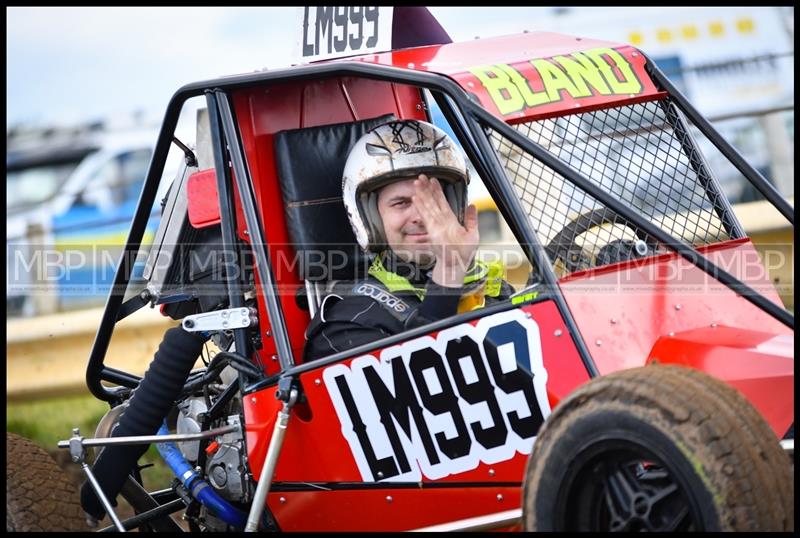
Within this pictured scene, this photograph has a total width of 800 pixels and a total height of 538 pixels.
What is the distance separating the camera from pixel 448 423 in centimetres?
328

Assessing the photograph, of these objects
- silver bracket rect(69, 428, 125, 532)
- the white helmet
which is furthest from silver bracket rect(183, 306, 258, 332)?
silver bracket rect(69, 428, 125, 532)

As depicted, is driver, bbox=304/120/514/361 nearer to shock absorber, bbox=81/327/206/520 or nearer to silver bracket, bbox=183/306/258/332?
silver bracket, bbox=183/306/258/332

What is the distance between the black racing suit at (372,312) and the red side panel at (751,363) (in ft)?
2.20

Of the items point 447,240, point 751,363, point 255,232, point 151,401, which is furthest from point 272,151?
point 751,363

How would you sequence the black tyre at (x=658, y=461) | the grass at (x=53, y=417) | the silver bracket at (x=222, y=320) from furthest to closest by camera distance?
the grass at (x=53, y=417) < the silver bracket at (x=222, y=320) < the black tyre at (x=658, y=461)

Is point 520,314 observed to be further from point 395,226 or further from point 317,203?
point 317,203

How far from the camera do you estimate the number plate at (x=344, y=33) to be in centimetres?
422

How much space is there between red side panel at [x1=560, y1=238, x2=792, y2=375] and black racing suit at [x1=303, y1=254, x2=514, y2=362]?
0.43m

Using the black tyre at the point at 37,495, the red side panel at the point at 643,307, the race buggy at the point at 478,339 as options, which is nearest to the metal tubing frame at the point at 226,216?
the race buggy at the point at 478,339

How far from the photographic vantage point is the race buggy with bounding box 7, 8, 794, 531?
275 cm

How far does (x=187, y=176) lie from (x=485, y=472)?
1.66 metres

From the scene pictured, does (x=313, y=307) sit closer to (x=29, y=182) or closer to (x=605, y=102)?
(x=605, y=102)

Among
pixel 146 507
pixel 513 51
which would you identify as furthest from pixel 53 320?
pixel 513 51

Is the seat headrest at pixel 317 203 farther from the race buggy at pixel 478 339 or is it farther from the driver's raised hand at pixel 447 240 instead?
the driver's raised hand at pixel 447 240
